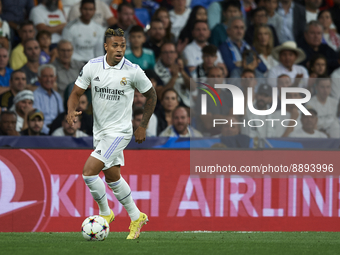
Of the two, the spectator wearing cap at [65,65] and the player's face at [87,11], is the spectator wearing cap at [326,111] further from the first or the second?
the player's face at [87,11]

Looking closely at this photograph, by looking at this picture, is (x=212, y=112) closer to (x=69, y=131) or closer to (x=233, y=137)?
(x=233, y=137)

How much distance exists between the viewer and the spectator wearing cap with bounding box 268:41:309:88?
33.2 ft

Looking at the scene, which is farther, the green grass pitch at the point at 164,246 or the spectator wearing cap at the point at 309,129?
the spectator wearing cap at the point at 309,129

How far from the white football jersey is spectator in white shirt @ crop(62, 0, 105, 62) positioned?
443 centimetres

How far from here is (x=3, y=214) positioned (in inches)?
285

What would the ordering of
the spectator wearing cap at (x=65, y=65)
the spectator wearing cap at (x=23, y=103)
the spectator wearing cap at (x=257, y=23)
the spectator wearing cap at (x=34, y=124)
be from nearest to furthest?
1. the spectator wearing cap at (x=34, y=124)
2. the spectator wearing cap at (x=23, y=103)
3. the spectator wearing cap at (x=65, y=65)
4. the spectator wearing cap at (x=257, y=23)

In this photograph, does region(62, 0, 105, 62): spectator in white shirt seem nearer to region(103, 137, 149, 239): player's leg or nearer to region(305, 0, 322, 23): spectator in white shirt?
region(305, 0, 322, 23): spectator in white shirt

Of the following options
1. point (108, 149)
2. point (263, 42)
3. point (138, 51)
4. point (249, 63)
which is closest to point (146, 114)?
point (108, 149)

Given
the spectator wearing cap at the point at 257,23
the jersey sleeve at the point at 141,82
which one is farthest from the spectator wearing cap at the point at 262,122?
the spectator wearing cap at the point at 257,23

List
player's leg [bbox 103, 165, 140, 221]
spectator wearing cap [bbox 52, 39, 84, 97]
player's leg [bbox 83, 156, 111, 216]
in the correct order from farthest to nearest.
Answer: spectator wearing cap [bbox 52, 39, 84, 97], player's leg [bbox 103, 165, 140, 221], player's leg [bbox 83, 156, 111, 216]

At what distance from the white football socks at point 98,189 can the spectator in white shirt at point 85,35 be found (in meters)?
4.73

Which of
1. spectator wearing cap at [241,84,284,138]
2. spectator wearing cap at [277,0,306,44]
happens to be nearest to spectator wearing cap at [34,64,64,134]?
spectator wearing cap at [241,84,284,138]

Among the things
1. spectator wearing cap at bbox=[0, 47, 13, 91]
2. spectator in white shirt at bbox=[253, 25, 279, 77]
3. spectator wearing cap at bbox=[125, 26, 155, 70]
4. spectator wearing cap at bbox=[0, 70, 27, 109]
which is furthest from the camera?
spectator in white shirt at bbox=[253, 25, 279, 77]

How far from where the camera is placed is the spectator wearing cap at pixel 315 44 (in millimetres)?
10898
